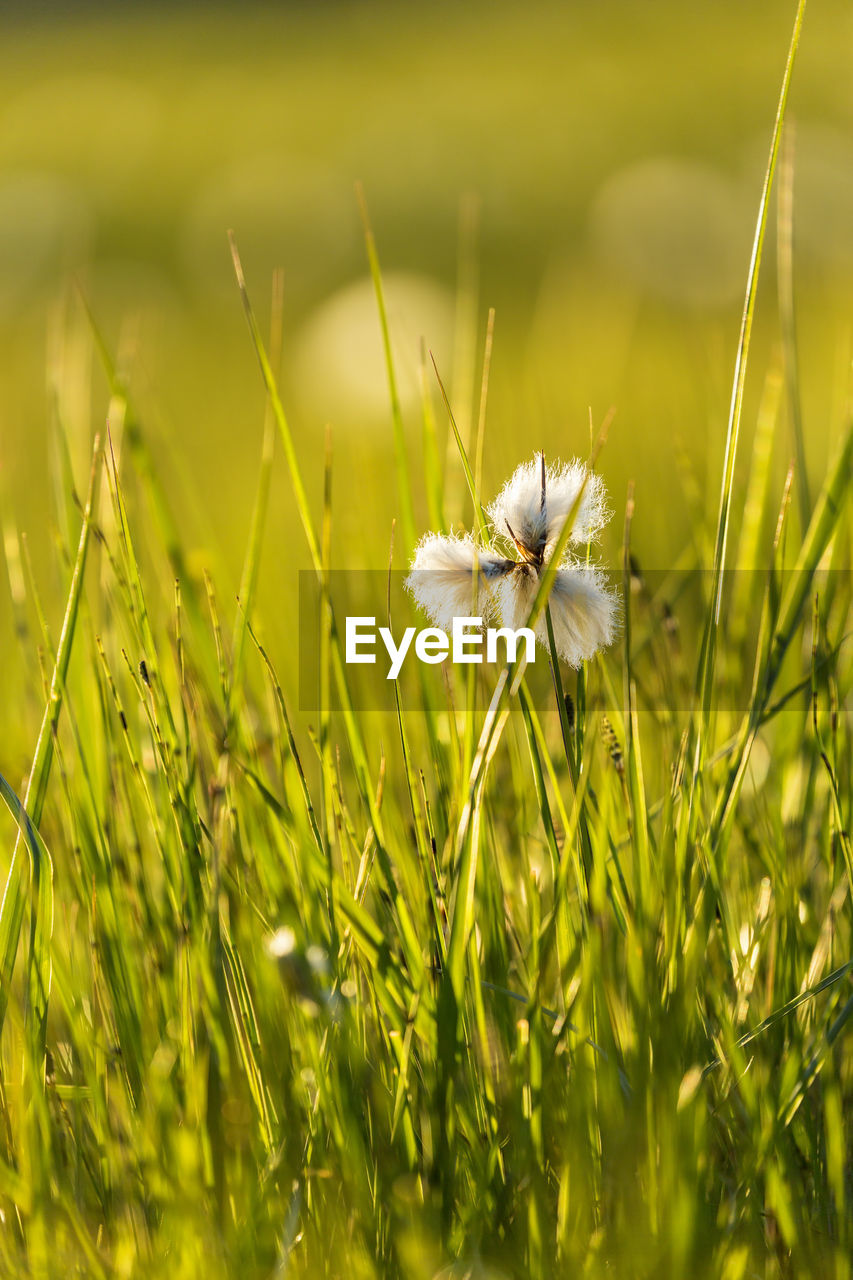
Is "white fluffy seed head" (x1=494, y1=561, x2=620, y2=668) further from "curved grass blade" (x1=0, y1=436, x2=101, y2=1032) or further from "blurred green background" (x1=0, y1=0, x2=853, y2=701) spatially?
"curved grass blade" (x1=0, y1=436, x2=101, y2=1032)

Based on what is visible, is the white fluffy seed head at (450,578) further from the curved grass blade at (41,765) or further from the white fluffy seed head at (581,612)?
the curved grass blade at (41,765)

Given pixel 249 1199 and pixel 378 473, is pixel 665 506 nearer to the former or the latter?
pixel 378 473

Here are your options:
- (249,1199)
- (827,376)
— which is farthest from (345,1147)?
(827,376)

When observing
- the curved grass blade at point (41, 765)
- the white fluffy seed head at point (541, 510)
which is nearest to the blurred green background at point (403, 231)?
the white fluffy seed head at point (541, 510)

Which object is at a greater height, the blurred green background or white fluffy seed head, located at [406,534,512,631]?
the blurred green background

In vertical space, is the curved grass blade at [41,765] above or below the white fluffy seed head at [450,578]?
below

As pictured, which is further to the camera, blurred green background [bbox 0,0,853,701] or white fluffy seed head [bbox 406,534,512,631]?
blurred green background [bbox 0,0,853,701]

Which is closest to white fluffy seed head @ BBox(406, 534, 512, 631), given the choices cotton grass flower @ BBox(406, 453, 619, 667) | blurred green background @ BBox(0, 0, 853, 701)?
cotton grass flower @ BBox(406, 453, 619, 667)
